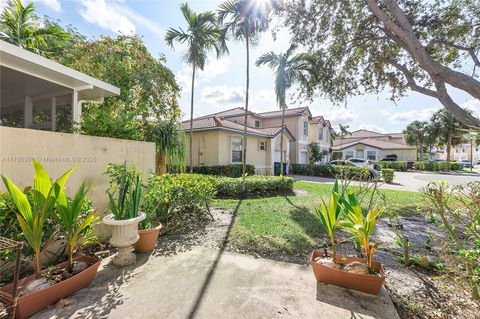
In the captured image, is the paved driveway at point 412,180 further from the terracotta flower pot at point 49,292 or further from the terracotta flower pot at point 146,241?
the terracotta flower pot at point 49,292

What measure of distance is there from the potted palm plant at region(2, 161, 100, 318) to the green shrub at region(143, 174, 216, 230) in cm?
162

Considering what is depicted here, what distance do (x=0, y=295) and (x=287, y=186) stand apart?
9.95 metres

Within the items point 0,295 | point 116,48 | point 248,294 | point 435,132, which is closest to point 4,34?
point 116,48

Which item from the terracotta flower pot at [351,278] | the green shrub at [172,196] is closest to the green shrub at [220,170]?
the green shrub at [172,196]

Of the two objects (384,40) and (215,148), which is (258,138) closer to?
(215,148)

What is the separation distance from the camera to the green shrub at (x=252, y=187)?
362 inches

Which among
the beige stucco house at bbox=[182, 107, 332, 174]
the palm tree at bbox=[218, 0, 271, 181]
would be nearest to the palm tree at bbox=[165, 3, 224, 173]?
the palm tree at bbox=[218, 0, 271, 181]

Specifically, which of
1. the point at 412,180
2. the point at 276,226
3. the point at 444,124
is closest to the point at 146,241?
the point at 276,226

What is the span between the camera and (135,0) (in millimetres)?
6266

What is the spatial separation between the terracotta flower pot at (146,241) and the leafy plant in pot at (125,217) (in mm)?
321

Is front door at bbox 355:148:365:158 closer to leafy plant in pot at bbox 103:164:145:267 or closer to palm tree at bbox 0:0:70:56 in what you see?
→ leafy plant in pot at bbox 103:164:145:267

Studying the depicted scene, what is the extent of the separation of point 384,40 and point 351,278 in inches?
407

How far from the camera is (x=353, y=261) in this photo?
3.01 m

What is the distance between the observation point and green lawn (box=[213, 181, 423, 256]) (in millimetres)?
4137
